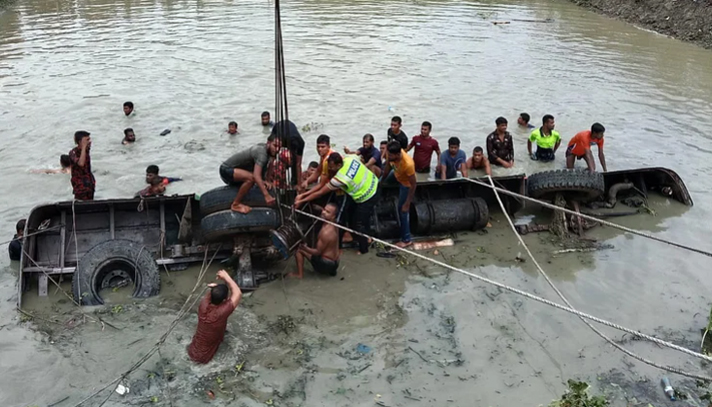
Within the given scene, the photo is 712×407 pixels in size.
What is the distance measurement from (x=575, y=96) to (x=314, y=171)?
38.2 feet

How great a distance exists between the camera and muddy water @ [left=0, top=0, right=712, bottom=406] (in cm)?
644

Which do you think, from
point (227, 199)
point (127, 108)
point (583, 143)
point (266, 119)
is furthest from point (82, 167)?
point (583, 143)

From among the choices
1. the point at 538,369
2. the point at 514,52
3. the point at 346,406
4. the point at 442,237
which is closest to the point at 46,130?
the point at 442,237

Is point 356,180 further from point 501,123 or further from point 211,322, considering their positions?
point 501,123

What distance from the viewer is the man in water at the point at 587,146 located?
1127 centimetres

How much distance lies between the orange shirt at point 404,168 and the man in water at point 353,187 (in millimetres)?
440

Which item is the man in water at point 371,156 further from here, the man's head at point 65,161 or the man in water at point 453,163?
the man's head at point 65,161

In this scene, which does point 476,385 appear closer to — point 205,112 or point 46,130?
point 205,112

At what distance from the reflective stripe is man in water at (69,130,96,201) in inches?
161

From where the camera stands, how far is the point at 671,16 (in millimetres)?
26109

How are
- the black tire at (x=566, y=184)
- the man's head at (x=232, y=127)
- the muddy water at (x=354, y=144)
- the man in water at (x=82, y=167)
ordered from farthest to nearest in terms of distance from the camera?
the man's head at (x=232, y=127) < the black tire at (x=566, y=184) < the man in water at (x=82, y=167) < the muddy water at (x=354, y=144)

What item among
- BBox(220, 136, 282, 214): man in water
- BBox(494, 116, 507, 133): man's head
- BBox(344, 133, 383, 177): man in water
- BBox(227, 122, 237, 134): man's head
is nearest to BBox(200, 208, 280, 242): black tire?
BBox(220, 136, 282, 214): man in water

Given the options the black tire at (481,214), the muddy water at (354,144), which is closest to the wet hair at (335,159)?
the muddy water at (354,144)

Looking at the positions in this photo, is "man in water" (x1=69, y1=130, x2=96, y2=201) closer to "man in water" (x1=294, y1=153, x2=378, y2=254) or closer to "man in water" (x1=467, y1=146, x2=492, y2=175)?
"man in water" (x1=294, y1=153, x2=378, y2=254)
